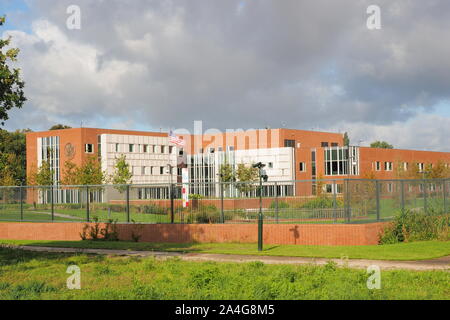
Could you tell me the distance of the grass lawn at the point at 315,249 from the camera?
1651 cm

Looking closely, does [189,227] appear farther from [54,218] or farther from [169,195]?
[54,218]

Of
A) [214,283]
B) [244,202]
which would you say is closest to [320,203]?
[244,202]

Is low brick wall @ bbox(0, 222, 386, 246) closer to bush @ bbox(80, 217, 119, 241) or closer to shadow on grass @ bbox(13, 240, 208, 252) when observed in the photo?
bush @ bbox(80, 217, 119, 241)

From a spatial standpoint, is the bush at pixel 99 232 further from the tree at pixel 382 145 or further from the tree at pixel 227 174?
the tree at pixel 382 145

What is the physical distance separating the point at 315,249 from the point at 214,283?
24.7ft

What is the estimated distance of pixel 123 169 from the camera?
68.8m

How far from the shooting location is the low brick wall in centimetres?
1947

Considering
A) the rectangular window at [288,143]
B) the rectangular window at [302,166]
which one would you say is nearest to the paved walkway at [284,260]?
the rectangular window at [302,166]

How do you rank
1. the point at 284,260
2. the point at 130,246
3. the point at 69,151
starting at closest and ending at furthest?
the point at 284,260 < the point at 130,246 < the point at 69,151

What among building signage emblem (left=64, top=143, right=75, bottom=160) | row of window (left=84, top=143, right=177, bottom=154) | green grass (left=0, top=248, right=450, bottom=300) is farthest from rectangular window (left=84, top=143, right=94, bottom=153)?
green grass (left=0, top=248, right=450, bottom=300)

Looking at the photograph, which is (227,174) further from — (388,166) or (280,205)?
(280,205)

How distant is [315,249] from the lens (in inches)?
720
